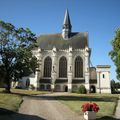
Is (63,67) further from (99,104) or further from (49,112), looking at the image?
(49,112)

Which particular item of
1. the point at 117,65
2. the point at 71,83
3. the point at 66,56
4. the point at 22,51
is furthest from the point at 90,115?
the point at 66,56

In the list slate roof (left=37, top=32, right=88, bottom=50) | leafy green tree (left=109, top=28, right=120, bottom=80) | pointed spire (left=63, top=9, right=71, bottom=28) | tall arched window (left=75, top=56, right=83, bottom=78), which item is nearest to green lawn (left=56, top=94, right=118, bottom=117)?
leafy green tree (left=109, top=28, right=120, bottom=80)

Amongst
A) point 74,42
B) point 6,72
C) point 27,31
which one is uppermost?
point 74,42

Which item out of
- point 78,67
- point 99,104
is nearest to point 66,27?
point 78,67

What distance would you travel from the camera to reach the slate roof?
7206 cm

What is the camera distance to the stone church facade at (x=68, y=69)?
6550 centimetres

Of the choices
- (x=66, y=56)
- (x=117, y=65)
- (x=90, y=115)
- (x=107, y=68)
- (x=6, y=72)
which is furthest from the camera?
(x=66, y=56)

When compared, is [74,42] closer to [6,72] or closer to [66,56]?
[66,56]

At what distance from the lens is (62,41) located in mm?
75125

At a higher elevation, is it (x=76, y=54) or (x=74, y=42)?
(x=74, y=42)

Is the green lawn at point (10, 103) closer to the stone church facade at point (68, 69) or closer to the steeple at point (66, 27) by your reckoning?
the stone church facade at point (68, 69)

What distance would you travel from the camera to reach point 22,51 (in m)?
37.8

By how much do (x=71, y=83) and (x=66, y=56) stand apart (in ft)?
32.1

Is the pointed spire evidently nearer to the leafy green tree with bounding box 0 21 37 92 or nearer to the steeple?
the steeple
